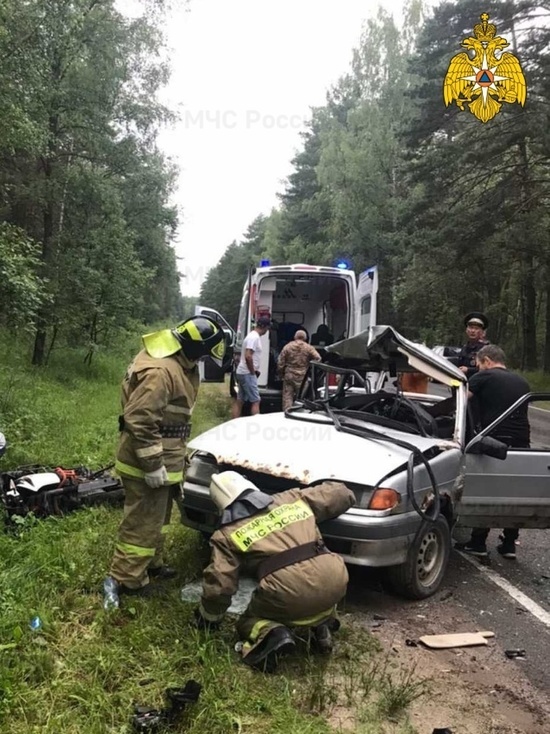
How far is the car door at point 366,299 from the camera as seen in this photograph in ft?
27.7

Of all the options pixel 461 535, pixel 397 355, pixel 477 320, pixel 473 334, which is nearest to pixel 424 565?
pixel 461 535

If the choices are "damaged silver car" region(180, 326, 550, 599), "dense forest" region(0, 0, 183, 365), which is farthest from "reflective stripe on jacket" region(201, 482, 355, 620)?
"dense forest" region(0, 0, 183, 365)

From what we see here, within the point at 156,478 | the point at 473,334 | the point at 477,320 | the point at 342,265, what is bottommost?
the point at 156,478

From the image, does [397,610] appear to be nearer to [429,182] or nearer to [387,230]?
[429,182]

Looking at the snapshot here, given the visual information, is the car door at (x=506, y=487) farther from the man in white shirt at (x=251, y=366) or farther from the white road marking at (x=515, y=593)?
the man in white shirt at (x=251, y=366)

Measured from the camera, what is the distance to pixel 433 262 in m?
22.1

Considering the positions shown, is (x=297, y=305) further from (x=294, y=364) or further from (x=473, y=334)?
(x=473, y=334)

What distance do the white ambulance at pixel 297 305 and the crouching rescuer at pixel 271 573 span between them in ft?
15.5

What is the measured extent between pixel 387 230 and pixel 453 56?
11285 mm

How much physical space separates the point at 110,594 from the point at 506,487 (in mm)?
2898

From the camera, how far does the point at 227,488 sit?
311 cm

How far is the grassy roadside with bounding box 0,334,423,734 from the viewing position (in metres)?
2.47

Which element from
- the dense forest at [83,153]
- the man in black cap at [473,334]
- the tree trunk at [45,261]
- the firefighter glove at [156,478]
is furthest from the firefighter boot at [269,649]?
the tree trunk at [45,261]

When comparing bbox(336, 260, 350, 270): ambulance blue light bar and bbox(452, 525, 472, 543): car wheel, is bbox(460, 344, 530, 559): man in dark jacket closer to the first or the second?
bbox(452, 525, 472, 543): car wheel
